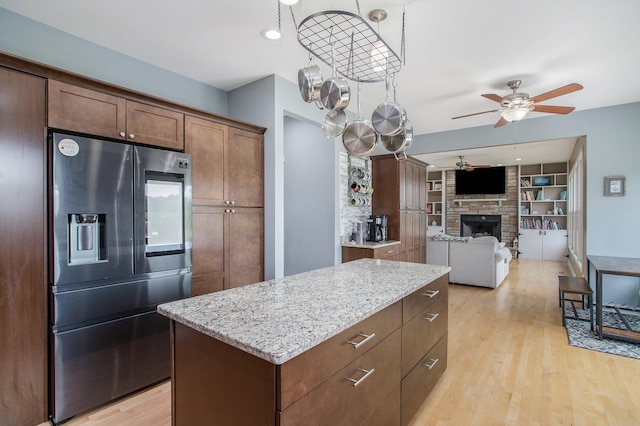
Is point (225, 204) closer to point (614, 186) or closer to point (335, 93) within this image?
point (335, 93)

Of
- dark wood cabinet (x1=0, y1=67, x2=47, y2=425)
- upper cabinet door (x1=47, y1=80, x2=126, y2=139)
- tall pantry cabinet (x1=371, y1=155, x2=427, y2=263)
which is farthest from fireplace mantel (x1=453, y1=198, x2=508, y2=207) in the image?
dark wood cabinet (x1=0, y1=67, x2=47, y2=425)

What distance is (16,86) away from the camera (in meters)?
1.87

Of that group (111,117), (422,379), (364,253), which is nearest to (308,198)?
(364,253)

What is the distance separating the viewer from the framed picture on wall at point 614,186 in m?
4.03

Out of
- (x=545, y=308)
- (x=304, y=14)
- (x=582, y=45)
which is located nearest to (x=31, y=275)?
(x=304, y=14)

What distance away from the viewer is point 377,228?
4770 mm

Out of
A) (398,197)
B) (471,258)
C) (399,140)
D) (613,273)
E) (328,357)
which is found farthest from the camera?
(471,258)

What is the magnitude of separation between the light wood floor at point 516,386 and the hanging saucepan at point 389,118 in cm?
186

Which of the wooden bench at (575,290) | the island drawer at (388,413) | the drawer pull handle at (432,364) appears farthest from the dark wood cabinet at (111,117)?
the wooden bench at (575,290)

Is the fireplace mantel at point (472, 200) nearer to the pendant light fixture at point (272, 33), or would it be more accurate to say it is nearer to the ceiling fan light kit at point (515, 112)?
the ceiling fan light kit at point (515, 112)

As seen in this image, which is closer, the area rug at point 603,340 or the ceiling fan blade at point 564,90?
the ceiling fan blade at point 564,90

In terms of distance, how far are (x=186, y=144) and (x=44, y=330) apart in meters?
1.60

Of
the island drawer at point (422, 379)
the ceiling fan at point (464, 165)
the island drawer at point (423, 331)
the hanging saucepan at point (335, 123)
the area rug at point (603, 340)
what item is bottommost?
the area rug at point (603, 340)

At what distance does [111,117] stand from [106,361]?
169 centimetres
